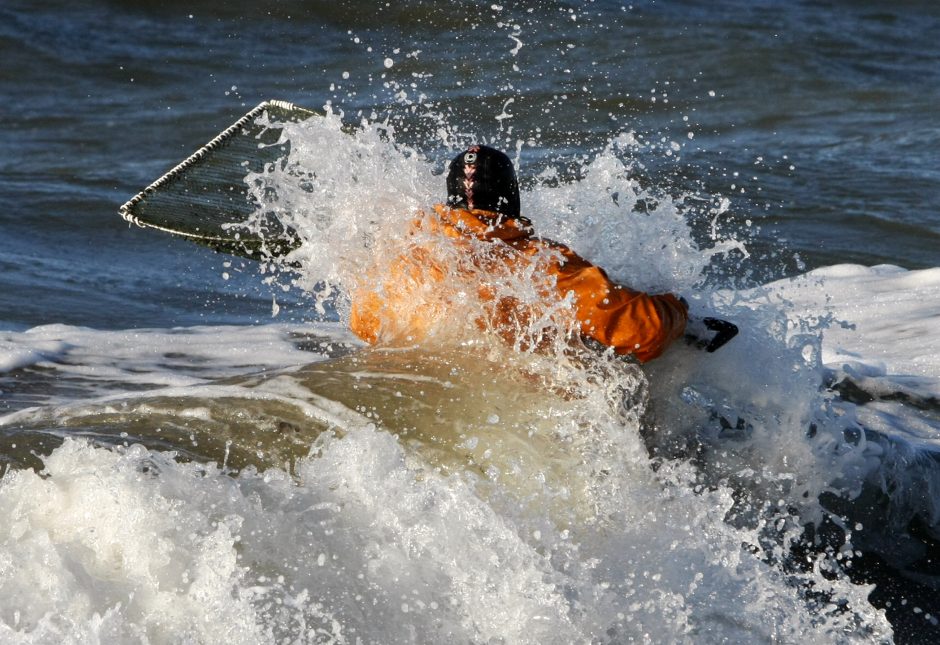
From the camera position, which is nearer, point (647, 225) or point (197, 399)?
point (197, 399)

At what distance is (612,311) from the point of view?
412cm

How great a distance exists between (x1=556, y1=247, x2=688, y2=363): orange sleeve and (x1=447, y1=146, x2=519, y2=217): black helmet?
0.86 feet

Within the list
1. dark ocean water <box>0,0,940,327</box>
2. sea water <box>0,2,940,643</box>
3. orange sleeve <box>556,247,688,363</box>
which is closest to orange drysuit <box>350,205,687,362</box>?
orange sleeve <box>556,247,688,363</box>

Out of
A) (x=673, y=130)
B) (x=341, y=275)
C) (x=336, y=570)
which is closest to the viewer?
(x=336, y=570)

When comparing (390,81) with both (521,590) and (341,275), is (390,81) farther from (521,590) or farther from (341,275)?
(521,590)

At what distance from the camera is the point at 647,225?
4.84m

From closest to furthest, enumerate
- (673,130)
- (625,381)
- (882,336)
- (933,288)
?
(625,381) → (882,336) → (933,288) → (673,130)

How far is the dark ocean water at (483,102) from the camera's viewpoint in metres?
9.12

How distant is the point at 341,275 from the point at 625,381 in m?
1.14

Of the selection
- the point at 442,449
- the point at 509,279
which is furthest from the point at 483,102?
the point at 442,449

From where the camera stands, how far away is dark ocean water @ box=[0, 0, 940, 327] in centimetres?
912

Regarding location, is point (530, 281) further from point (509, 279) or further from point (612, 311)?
point (612, 311)

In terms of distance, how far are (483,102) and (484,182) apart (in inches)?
321

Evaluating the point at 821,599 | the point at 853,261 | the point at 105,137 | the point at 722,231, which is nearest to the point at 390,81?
the point at 105,137
